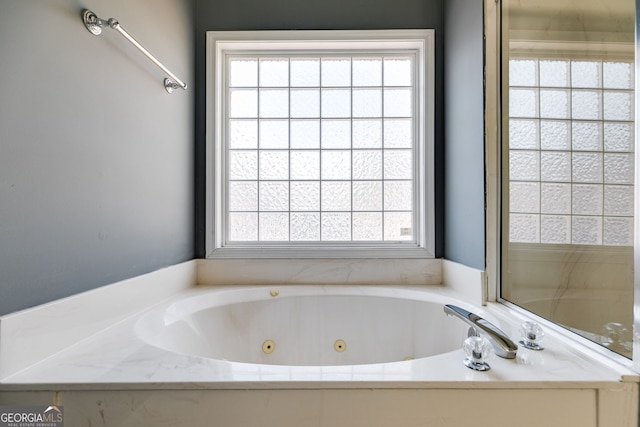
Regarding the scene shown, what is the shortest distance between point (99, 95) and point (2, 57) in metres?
0.28

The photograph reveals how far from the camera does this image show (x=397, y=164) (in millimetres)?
1788

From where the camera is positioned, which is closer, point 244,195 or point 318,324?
point 318,324

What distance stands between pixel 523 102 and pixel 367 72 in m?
0.87

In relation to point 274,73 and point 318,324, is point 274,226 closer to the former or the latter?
point 318,324

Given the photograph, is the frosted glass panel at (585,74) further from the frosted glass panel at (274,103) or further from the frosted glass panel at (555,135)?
the frosted glass panel at (274,103)

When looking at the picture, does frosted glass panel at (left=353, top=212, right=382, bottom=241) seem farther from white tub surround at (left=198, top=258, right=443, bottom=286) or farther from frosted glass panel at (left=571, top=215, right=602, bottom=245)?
frosted glass panel at (left=571, top=215, right=602, bottom=245)

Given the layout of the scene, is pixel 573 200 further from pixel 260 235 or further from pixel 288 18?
pixel 288 18

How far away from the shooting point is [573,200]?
45.4 inches

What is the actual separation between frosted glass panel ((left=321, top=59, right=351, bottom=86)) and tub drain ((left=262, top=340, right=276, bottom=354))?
1.45m

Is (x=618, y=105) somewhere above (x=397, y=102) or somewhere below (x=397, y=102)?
below

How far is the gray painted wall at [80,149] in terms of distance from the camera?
0.71 metres

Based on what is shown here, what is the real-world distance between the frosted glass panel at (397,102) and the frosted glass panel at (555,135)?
2.42ft

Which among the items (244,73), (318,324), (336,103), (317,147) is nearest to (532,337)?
(318,324)
